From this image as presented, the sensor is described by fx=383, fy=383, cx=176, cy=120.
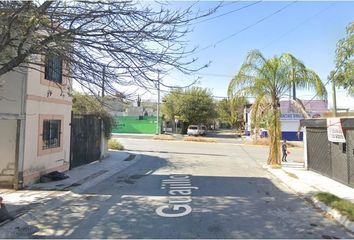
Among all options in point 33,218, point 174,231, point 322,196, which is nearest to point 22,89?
point 33,218

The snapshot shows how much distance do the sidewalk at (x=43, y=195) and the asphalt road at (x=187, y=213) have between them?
0.41m

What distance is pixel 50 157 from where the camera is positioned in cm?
1444

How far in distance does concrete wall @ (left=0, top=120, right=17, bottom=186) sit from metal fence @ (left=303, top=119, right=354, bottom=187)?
11.2 meters

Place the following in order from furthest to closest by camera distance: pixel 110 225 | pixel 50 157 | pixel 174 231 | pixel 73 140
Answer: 1. pixel 73 140
2. pixel 50 157
3. pixel 110 225
4. pixel 174 231

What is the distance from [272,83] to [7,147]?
12843 mm

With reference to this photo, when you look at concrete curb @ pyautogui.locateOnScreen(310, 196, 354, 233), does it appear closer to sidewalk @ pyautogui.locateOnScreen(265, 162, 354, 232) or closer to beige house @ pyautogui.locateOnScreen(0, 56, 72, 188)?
sidewalk @ pyautogui.locateOnScreen(265, 162, 354, 232)

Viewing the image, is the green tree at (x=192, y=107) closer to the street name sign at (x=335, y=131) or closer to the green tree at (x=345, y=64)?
the street name sign at (x=335, y=131)

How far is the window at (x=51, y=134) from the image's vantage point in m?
14.0

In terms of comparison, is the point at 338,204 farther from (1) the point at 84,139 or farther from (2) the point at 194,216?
(1) the point at 84,139

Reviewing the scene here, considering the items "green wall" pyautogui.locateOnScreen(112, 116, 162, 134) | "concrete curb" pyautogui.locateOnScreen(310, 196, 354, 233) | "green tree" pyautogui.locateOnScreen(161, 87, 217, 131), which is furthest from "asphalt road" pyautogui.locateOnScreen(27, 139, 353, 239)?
"green wall" pyautogui.locateOnScreen(112, 116, 162, 134)

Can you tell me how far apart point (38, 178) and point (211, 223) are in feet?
24.6

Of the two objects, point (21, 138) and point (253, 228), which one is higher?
point (21, 138)

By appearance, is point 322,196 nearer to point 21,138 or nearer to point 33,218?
point 33,218

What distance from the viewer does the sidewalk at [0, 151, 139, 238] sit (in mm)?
8294
